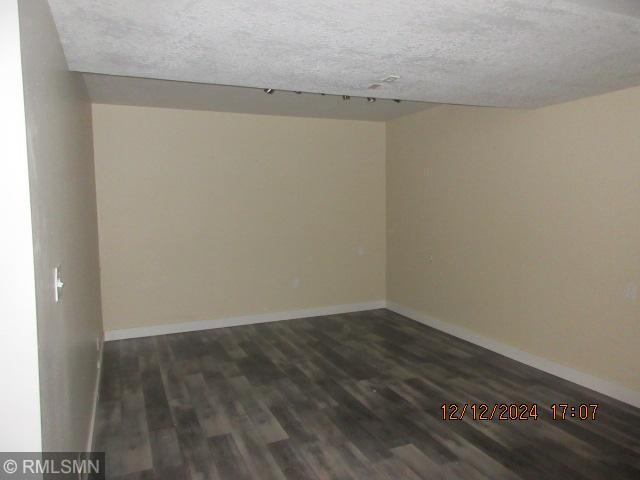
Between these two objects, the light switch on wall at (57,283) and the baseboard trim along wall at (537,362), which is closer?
the light switch on wall at (57,283)

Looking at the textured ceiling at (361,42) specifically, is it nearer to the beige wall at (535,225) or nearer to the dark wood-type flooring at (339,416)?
the beige wall at (535,225)

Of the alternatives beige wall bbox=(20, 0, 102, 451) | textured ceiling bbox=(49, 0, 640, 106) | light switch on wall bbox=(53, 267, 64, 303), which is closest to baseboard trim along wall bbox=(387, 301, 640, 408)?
textured ceiling bbox=(49, 0, 640, 106)

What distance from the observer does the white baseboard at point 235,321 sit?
16.5ft

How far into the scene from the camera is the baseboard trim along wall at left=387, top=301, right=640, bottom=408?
3334mm

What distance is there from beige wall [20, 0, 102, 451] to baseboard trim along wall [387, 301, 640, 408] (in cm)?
361

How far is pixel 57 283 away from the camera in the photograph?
67.3 inches

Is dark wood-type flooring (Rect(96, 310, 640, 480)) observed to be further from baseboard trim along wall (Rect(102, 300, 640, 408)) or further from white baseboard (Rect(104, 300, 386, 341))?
white baseboard (Rect(104, 300, 386, 341))

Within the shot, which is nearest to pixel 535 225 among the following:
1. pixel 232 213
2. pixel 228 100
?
pixel 228 100

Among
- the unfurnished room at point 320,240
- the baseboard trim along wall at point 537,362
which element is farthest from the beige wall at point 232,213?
the baseboard trim along wall at point 537,362

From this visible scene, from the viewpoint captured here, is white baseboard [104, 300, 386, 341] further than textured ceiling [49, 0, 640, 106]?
Yes

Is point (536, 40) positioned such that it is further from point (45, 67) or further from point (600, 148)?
point (45, 67)

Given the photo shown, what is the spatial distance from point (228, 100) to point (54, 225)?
3.12m

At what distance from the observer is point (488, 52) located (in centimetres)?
232

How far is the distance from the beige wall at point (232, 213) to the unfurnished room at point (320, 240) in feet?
0.09
